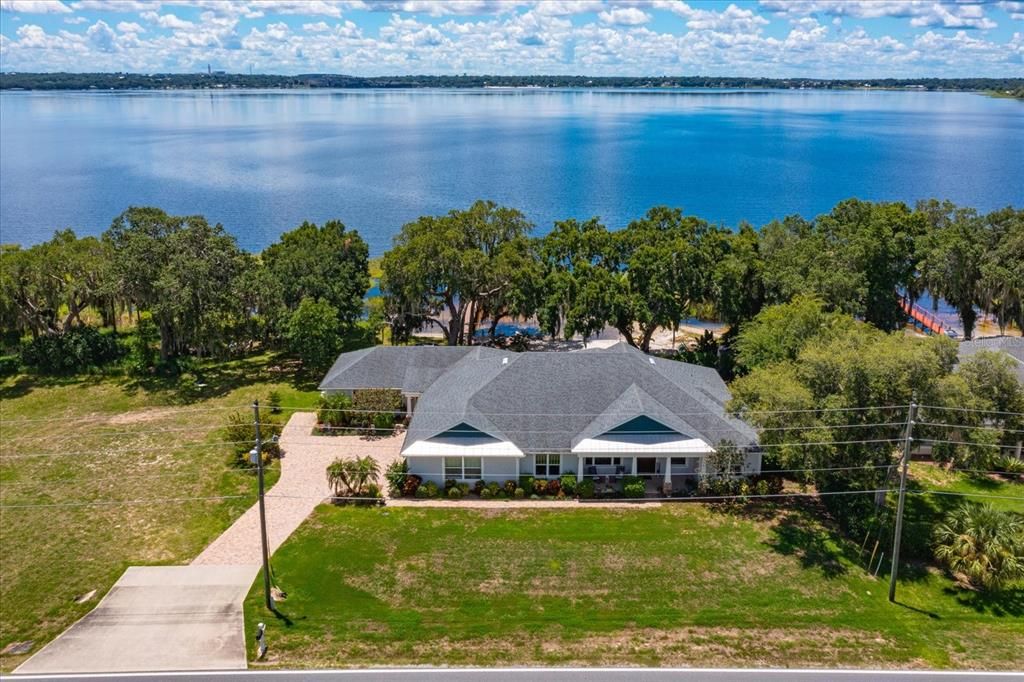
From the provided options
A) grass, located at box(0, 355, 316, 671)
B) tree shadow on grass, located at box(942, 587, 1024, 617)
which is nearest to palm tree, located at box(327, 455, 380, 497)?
grass, located at box(0, 355, 316, 671)

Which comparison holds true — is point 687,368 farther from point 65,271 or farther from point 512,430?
point 65,271

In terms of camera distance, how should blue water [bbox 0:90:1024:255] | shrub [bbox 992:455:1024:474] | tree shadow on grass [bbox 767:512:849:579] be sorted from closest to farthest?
tree shadow on grass [bbox 767:512:849:579] < shrub [bbox 992:455:1024:474] < blue water [bbox 0:90:1024:255]

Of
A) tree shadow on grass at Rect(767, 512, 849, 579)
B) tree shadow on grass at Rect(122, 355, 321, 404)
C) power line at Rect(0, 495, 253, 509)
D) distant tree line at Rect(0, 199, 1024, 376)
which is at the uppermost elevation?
distant tree line at Rect(0, 199, 1024, 376)

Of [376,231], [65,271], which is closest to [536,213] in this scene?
[376,231]

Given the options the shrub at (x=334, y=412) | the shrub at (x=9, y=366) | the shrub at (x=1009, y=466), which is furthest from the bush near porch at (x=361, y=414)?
the shrub at (x=1009, y=466)

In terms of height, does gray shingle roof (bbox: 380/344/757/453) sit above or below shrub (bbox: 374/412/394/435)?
above

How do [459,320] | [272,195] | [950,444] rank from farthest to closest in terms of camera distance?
[272,195]
[459,320]
[950,444]

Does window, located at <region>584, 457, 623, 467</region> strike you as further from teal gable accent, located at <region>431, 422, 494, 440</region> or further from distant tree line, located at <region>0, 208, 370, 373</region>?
distant tree line, located at <region>0, 208, 370, 373</region>
